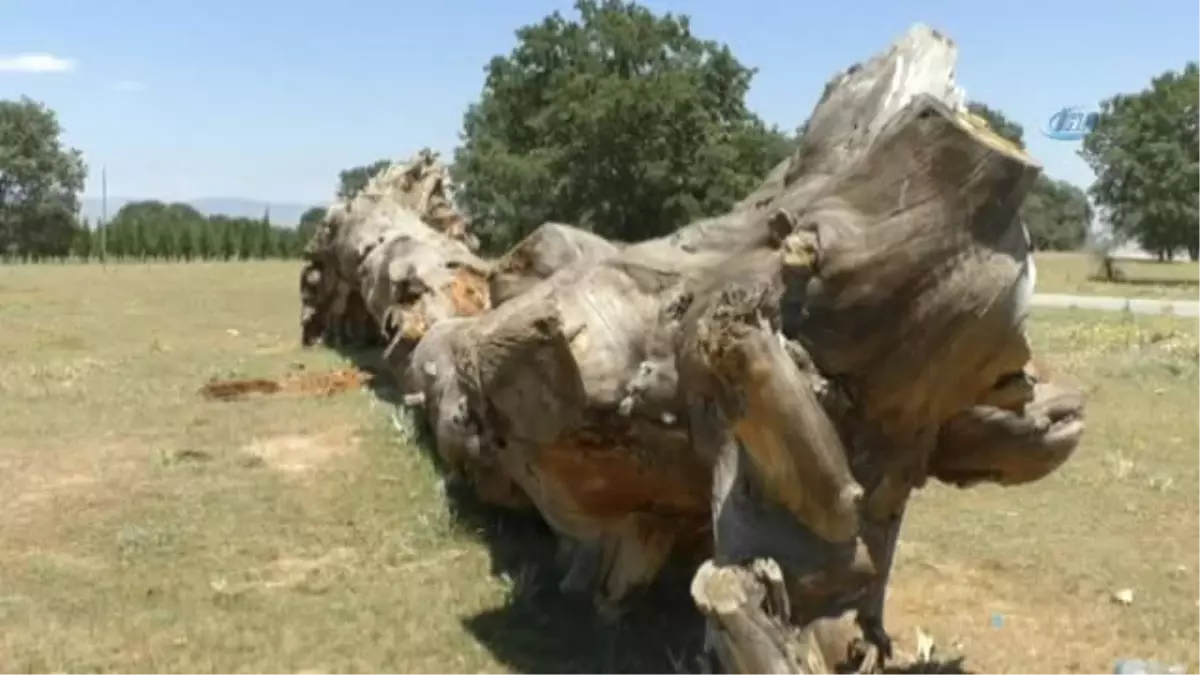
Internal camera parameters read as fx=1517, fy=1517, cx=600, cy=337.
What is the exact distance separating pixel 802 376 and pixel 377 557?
9.97ft

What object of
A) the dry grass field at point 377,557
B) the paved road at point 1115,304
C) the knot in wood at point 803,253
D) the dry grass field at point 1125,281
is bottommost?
the dry grass field at point 377,557

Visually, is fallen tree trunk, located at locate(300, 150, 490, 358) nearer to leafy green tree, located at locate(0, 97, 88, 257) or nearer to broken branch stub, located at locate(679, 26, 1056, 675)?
broken branch stub, located at locate(679, 26, 1056, 675)

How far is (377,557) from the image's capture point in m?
6.68

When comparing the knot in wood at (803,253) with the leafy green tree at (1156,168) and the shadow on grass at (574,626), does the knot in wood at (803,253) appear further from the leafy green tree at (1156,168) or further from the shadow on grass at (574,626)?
the leafy green tree at (1156,168)

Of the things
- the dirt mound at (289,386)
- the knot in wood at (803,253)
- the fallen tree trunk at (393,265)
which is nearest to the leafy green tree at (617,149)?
the fallen tree trunk at (393,265)

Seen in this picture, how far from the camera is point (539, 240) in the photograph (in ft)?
20.8

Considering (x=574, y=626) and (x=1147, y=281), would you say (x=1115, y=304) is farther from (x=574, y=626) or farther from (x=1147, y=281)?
(x=574, y=626)

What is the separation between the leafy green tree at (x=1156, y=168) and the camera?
138 feet

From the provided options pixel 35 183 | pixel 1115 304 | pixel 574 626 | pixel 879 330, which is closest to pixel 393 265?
pixel 574 626

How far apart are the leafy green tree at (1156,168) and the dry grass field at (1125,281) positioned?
3.91 feet

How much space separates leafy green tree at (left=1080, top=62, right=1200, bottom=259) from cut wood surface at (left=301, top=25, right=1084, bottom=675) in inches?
1544

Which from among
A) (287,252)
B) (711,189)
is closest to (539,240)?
(711,189)

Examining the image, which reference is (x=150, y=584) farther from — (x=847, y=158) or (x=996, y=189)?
(x=996, y=189)

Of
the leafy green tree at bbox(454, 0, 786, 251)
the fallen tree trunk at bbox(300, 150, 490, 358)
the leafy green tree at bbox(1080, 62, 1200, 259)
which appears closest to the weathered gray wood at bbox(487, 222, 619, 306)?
the fallen tree trunk at bbox(300, 150, 490, 358)
